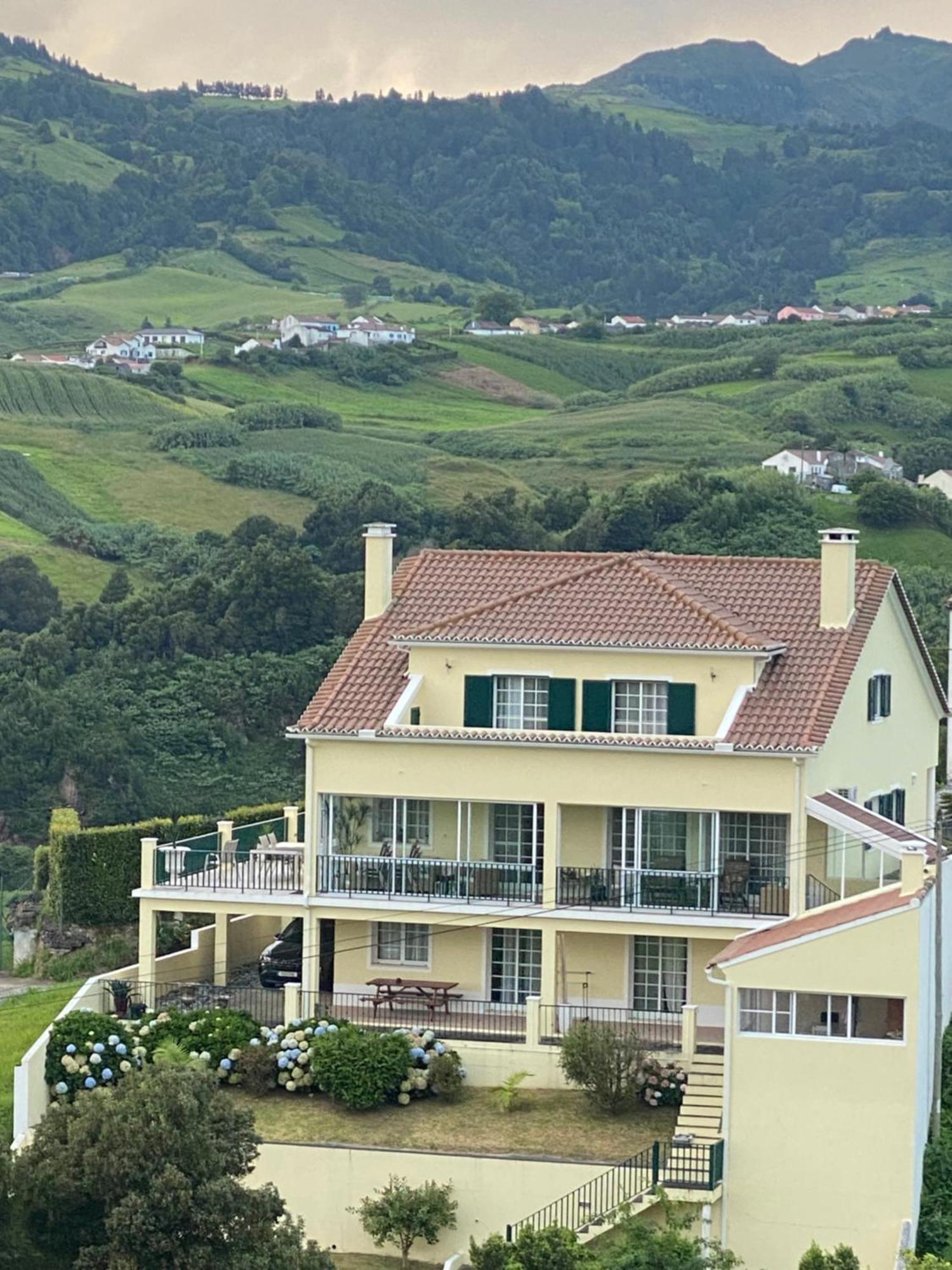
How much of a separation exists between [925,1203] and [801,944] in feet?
12.3

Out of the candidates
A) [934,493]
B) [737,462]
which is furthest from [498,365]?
[934,493]

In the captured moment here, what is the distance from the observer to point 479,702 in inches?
1439

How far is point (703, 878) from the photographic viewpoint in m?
34.6

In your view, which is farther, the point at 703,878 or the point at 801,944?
the point at 703,878

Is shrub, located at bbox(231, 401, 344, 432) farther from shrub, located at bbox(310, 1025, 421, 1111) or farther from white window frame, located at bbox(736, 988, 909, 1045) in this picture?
white window frame, located at bbox(736, 988, 909, 1045)

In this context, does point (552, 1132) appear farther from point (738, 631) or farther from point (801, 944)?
point (738, 631)

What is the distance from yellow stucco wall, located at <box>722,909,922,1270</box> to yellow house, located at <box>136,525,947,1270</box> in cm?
167

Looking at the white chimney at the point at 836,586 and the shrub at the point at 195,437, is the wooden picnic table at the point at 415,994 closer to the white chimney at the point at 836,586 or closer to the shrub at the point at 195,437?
the white chimney at the point at 836,586

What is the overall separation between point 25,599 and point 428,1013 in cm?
7977

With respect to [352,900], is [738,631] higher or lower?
higher

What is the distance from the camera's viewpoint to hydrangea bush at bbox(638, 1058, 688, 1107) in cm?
3275

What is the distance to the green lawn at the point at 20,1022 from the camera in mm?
36094

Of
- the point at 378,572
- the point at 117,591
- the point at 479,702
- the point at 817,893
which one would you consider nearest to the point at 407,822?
the point at 479,702

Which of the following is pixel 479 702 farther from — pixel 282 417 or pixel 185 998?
pixel 282 417
